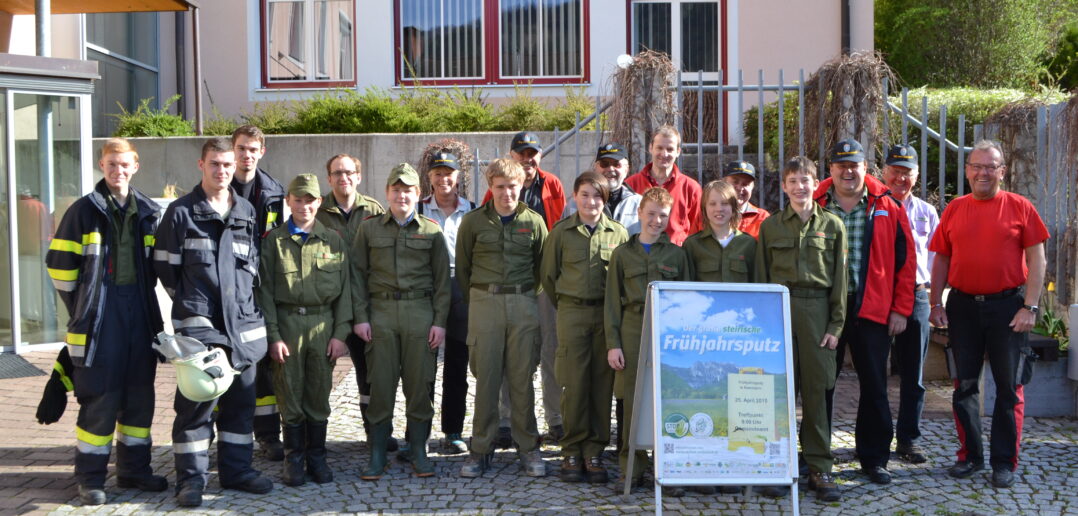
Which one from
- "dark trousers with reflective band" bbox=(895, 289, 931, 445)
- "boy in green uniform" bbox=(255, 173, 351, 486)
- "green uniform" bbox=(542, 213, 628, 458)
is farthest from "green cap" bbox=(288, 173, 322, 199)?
"dark trousers with reflective band" bbox=(895, 289, 931, 445)

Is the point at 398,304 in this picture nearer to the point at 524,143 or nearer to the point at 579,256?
the point at 579,256

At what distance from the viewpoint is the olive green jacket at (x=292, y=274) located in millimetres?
5648

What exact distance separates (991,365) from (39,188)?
8519 mm

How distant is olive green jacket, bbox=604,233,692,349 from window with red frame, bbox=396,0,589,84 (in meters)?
10.2

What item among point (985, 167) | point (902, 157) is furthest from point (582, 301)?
point (985, 167)

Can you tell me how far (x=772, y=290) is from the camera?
5152 mm

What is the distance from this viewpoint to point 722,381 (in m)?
5.11

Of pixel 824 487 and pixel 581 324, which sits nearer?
pixel 824 487

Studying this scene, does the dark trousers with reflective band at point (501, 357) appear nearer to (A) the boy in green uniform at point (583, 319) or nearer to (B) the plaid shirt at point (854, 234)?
(A) the boy in green uniform at point (583, 319)

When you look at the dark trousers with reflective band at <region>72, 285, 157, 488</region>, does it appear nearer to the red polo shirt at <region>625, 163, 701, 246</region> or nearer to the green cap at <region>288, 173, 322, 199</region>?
the green cap at <region>288, 173, 322, 199</region>

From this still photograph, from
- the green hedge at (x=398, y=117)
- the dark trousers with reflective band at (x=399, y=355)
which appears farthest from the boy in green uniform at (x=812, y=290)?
the green hedge at (x=398, y=117)

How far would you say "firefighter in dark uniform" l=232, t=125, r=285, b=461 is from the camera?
19.6ft

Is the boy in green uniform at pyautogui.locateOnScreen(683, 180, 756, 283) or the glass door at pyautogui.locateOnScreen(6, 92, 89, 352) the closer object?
the boy in green uniform at pyautogui.locateOnScreen(683, 180, 756, 283)

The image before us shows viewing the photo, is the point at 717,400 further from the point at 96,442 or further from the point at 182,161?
the point at 182,161
